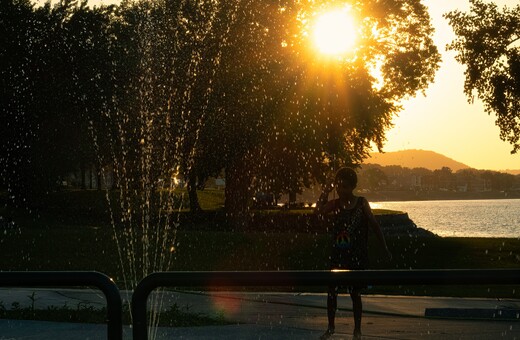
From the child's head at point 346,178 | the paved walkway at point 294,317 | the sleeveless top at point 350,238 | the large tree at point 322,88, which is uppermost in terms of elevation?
the large tree at point 322,88

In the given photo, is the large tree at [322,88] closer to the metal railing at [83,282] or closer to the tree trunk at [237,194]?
the tree trunk at [237,194]

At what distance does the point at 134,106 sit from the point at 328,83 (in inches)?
344

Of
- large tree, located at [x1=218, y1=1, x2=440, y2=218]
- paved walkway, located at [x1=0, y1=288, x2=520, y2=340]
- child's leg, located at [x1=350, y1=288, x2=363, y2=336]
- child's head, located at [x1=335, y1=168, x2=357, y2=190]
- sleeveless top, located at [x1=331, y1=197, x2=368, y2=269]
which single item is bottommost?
paved walkway, located at [x1=0, y1=288, x2=520, y2=340]

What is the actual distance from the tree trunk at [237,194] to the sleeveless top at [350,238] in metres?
30.1

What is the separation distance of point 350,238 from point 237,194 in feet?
105

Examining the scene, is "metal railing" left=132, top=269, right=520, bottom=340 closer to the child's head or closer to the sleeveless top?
the sleeveless top

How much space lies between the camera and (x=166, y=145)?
3994 cm

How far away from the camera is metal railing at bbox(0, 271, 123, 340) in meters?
3.47

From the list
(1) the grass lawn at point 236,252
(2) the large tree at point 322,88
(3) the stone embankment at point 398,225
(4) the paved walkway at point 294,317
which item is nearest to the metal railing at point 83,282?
(4) the paved walkway at point 294,317

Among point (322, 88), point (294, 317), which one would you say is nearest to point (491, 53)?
point (322, 88)

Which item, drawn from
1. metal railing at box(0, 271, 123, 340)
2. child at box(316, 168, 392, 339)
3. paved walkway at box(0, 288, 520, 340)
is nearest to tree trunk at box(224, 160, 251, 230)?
paved walkway at box(0, 288, 520, 340)

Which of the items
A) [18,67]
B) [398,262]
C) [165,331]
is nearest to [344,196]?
[165,331]

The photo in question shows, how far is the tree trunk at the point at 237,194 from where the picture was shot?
1581 inches

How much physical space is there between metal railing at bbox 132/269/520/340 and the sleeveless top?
19.5ft
